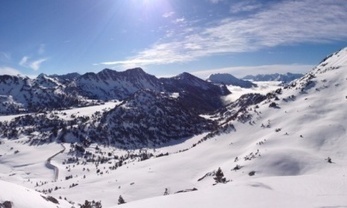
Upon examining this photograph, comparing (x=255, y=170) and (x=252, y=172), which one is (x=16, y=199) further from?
(x=255, y=170)

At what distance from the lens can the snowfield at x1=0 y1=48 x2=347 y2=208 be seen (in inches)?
976

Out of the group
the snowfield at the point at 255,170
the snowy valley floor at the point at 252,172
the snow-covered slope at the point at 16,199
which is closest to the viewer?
the snowy valley floor at the point at 252,172

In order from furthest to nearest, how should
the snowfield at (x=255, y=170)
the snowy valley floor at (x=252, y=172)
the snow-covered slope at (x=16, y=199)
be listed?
the snow-covered slope at (x=16, y=199) < the snowfield at (x=255, y=170) < the snowy valley floor at (x=252, y=172)

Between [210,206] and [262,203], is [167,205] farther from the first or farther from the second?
[262,203]

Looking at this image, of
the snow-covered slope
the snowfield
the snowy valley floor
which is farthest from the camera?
the snow-covered slope

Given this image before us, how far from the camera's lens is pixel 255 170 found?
71125 millimetres

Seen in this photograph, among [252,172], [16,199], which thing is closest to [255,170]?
[252,172]

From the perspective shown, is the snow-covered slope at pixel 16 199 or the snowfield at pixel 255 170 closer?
the snowfield at pixel 255 170

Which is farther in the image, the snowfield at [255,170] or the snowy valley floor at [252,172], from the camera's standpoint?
the snowfield at [255,170]

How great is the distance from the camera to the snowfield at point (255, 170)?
81.3ft

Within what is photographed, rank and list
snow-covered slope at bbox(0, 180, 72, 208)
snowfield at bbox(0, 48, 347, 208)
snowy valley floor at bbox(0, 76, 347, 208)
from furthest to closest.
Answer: snow-covered slope at bbox(0, 180, 72, 208) < snowfield at bbox(0, 48, 347, 208) < snowy valley floor at bbox(0, 76, 347, 208)

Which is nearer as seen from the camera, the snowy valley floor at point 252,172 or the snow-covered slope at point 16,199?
the snowy valley floor at point 252,172

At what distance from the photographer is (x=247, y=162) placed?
76875 mm

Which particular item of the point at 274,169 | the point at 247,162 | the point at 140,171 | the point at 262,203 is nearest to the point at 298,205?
the point at 262,203
